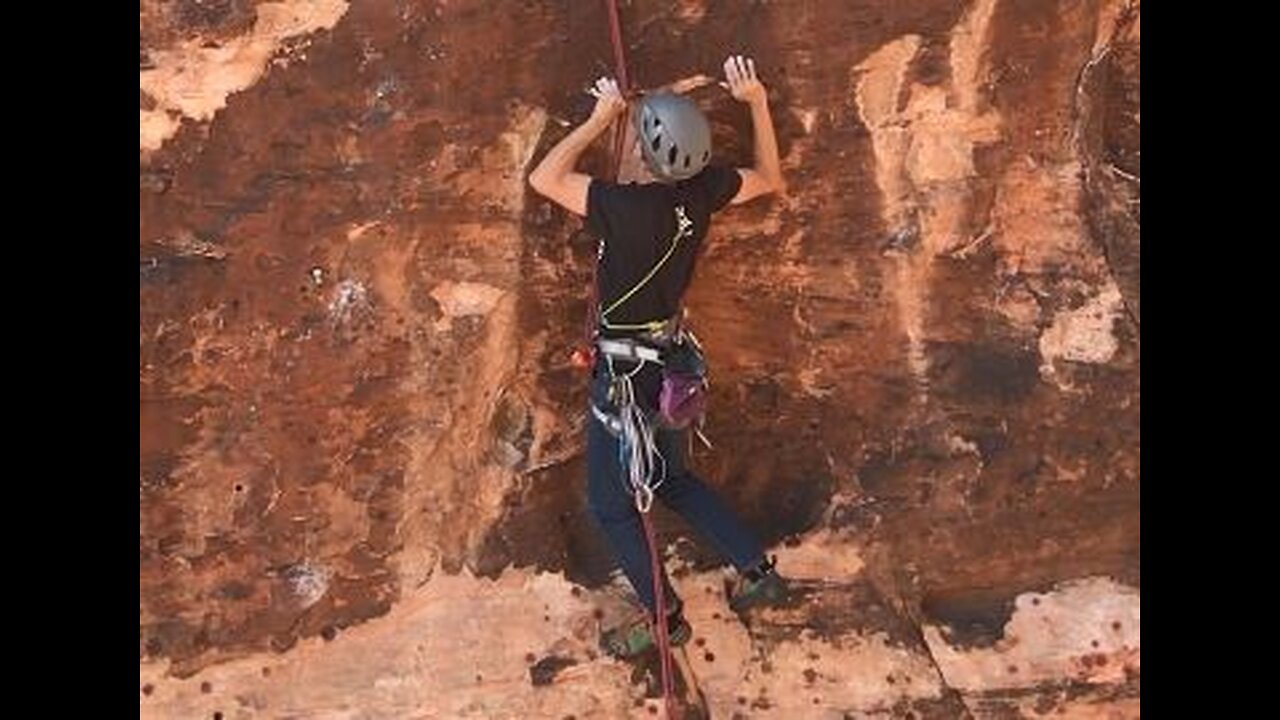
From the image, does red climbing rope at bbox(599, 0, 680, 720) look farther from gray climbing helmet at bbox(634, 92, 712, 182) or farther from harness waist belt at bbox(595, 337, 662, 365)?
gray climbing helmet at bbox(634, 92, 712, 182)

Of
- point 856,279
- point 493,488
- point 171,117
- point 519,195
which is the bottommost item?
point 493,488

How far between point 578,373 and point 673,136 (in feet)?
3.87

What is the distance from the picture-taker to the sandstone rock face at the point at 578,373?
549cm

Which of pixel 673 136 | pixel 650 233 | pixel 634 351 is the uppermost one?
pixel 673 136

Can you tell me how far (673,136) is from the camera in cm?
499

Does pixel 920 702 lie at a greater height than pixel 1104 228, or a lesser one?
lesser

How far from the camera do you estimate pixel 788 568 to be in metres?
5.81

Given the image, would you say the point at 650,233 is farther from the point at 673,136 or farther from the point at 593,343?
the point at 593,343

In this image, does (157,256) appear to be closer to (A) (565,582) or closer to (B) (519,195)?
(B) (519,195)

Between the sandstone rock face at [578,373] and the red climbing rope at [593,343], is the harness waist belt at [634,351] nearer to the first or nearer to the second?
the red climbing rope at [593,343]

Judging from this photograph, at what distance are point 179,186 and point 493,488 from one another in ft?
4.85

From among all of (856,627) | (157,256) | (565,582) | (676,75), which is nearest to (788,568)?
(856,627)

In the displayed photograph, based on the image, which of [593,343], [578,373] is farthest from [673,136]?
[578,373]

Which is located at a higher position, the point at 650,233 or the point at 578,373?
the point at 650,233
